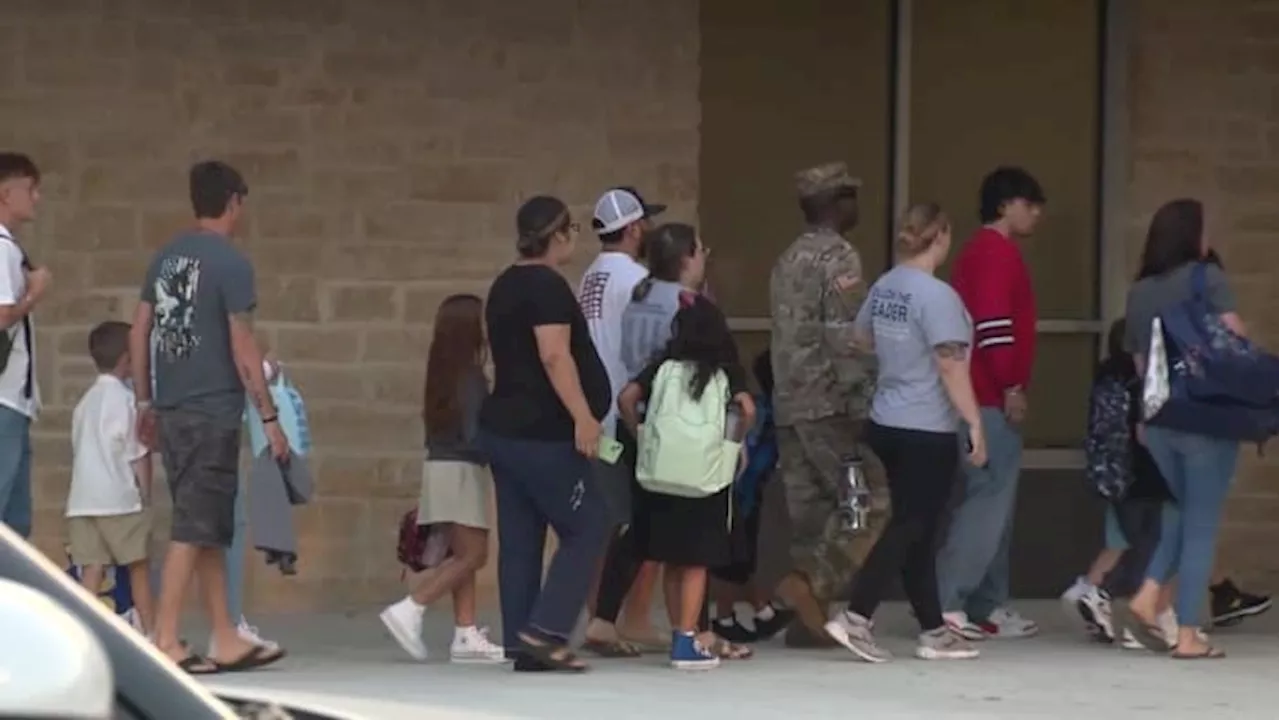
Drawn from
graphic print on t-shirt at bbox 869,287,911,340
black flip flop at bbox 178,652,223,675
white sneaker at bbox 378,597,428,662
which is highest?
graphic print on t-shirt at bbox 869,287,911,340

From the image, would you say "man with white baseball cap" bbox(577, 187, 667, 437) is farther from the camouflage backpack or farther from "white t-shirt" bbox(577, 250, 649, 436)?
the camouflage backpack

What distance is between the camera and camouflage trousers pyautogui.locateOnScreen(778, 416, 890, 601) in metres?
8.52

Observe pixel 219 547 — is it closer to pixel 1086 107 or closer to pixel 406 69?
pixel 406 69

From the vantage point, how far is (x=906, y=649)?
29.6 feet

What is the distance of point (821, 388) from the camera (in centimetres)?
853

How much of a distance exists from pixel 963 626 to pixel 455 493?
7.20ft

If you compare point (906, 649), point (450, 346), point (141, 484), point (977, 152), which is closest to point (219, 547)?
point (141, 484)

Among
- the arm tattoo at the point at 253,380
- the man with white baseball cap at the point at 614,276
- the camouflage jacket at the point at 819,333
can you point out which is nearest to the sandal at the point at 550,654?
the man with white baseball cap at the point at 614,276

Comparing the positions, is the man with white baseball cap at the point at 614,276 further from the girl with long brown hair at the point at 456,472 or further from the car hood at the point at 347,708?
the car hood at the point at 347,708

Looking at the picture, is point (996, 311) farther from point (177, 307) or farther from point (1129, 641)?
point (177, 307)

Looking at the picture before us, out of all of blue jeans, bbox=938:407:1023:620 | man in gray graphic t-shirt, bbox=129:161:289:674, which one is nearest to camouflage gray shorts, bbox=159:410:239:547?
man in gray graphic t-shirt, bbox=129:161:289:674

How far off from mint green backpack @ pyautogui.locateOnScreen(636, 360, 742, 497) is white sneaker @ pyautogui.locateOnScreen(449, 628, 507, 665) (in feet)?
3.18

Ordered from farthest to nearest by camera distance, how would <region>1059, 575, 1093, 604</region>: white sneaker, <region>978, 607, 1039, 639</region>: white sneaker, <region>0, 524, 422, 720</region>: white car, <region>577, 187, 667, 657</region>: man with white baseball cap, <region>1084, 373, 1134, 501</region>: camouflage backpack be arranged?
<region>978, 607, 1039, 639</region>: white sneaker
<region>1059, 575, 1093, 604</region>: white sneaker
<region>1084, 373, 1134, 501</region>: camouflage backpack
<region>577, 187, 667, 657</region>: man with white baseball cap
<region>0, 524, 422, 720</region>: white car

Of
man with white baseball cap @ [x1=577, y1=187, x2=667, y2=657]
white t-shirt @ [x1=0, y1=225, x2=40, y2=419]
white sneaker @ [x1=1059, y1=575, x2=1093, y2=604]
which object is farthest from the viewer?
white sneaker @ [x1=1059, y1=575, x2=1093, y2=604]
